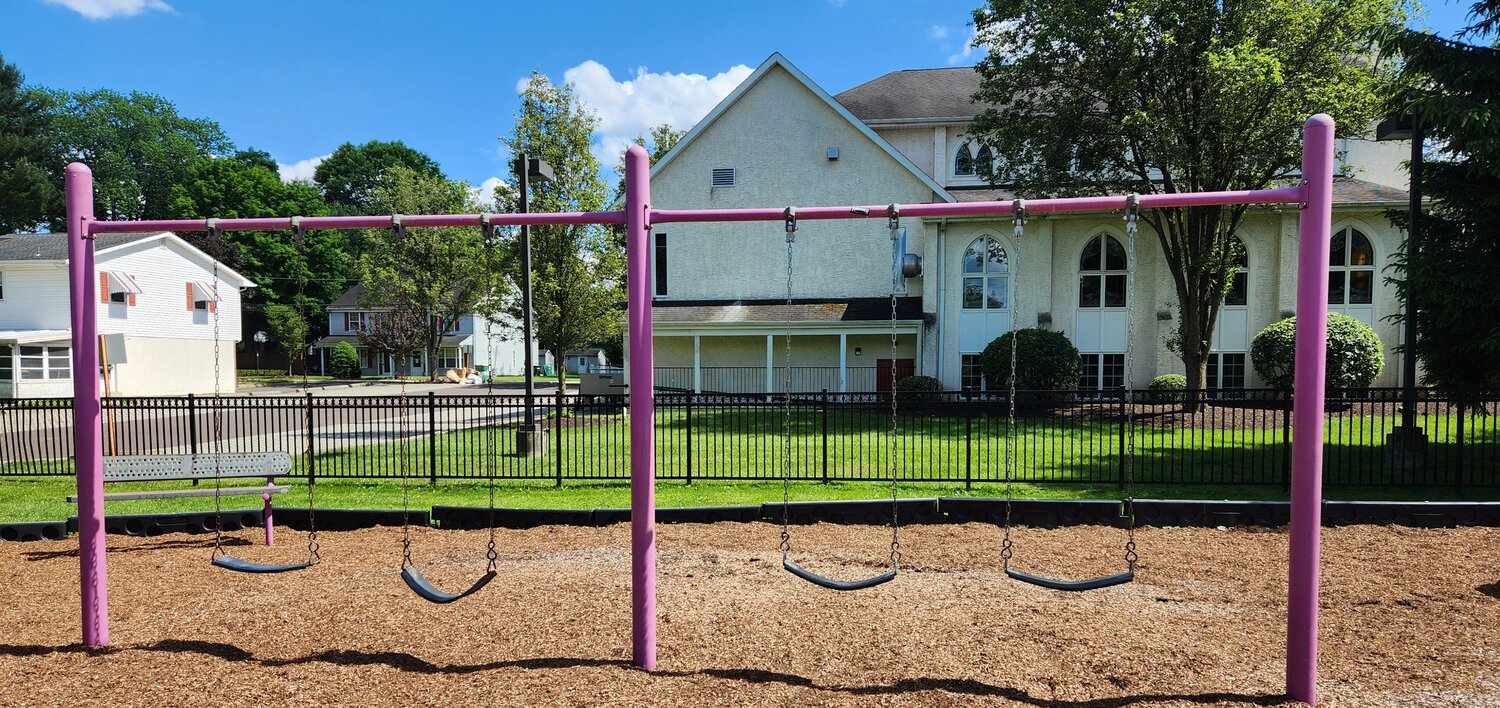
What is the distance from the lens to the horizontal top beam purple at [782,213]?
430 centimetres

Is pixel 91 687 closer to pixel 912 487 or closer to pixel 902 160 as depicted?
pixel 912 487

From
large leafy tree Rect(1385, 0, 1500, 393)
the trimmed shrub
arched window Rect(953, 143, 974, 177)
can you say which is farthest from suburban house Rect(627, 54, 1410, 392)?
the trimmed shrub

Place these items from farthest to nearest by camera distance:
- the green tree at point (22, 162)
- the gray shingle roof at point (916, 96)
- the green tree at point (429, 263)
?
the green tree at point (22, 162), the green tree at point (429, 263), the gray shingle roof at point (916, 96)

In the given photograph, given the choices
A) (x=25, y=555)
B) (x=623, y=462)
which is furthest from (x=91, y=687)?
(x=623, y=462)

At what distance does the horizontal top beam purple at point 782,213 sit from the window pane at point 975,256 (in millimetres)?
21227

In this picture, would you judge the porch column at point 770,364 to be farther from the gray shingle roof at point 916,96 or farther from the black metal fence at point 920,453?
the gray shingle roof at point 916,96

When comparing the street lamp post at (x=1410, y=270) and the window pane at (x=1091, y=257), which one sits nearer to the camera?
the street lamp post at (x=1410, y=270)

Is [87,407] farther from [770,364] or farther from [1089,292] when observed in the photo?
[1089,292]

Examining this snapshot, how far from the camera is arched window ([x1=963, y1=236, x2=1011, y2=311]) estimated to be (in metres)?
25.2

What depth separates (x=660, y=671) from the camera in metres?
4.51

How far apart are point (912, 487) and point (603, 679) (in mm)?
6712

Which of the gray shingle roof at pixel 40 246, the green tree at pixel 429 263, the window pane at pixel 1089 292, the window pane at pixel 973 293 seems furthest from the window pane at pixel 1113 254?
the gray shingle roof at pixel 40 246

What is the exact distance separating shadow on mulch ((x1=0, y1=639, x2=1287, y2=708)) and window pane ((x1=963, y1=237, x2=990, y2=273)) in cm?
2222

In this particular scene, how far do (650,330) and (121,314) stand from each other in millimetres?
37111
